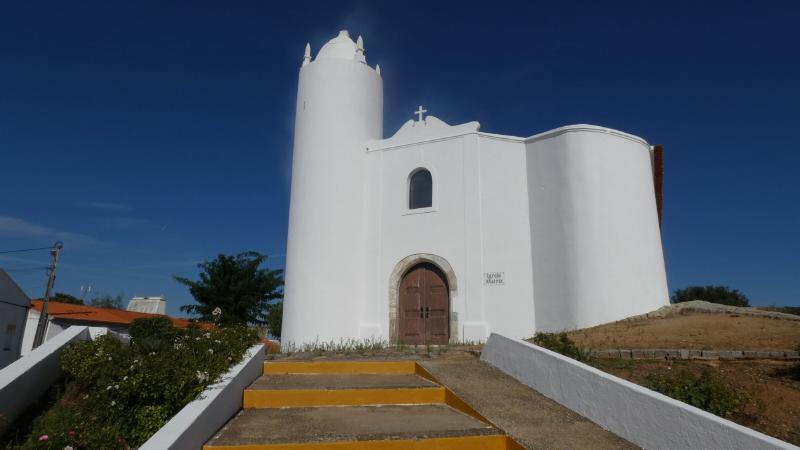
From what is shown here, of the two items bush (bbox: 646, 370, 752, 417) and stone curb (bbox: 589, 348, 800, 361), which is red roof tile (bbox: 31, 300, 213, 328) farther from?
bush (bbox: 646, 370, 752, 417)

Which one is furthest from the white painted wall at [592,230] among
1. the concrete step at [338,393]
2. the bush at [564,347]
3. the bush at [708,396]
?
the concrete step at [338,393]

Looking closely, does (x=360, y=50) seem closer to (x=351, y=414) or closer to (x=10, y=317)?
(x=351, y=414)

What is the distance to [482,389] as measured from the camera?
5172 millimetres

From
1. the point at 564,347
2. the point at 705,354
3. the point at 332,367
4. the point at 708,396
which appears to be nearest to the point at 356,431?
the point at 332,367

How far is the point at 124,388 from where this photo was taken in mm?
4086

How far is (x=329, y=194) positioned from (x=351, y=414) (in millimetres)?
9778

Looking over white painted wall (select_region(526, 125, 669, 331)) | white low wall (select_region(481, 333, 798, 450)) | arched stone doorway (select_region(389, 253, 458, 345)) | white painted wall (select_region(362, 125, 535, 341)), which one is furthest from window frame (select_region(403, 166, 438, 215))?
white low wall (select_region(481, 333, 798, 450))

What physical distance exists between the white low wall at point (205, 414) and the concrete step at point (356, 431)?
96 millimetres

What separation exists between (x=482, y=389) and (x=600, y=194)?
859 cm

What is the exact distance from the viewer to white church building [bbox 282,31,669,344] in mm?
12117

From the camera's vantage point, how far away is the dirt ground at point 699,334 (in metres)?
7.21

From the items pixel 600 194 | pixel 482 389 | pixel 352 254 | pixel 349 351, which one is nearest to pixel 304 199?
pixel 352 254

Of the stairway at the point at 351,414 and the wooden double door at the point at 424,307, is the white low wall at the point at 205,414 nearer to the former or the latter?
the stairway at the point at 351,414

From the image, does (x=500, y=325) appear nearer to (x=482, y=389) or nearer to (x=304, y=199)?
(x=304, y=199)
